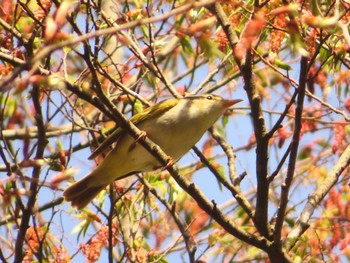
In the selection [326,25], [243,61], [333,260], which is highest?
[243,61]

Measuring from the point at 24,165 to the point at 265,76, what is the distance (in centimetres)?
540

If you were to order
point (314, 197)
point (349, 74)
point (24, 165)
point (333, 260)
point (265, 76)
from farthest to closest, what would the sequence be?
point (265, 76) < point (349, 74) < point (333, 260) < point (314, 197) < point (24, 165)

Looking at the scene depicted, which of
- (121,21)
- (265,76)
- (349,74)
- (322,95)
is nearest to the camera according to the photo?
(121,21)

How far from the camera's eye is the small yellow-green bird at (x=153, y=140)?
538cm

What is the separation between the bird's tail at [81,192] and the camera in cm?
543

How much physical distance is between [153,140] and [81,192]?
0.65 meters

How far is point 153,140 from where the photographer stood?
539 centimetres

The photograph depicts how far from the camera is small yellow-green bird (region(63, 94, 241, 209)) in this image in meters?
5.38

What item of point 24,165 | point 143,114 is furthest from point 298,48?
point 143,114

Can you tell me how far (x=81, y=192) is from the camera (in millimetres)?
5457

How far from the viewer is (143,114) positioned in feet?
17.7

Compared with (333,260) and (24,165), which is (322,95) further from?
(24,165)

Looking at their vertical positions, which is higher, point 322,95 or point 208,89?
point 208,89

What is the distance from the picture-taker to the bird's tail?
5.43 meters
